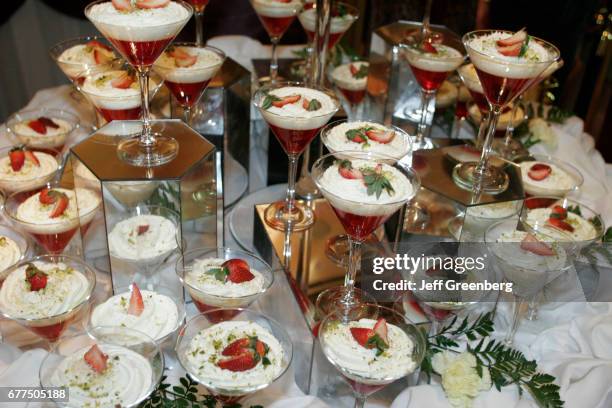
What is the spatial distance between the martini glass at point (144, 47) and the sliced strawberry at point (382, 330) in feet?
2.79

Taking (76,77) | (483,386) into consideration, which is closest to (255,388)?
(483,386)

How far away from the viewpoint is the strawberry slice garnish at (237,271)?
77.9 inches

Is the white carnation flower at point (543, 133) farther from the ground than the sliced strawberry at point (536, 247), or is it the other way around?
the sliced strawberry at point (536, 247)

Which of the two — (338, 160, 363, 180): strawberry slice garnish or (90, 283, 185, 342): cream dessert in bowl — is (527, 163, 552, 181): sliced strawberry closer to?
(338, 160, 363, 180): strawberry slice garnish

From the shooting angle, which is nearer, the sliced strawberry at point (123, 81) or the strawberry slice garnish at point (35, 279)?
the strawberry slice garnish at point (35, 279)

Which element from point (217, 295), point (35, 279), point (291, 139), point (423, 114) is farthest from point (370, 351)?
point (423, 114)

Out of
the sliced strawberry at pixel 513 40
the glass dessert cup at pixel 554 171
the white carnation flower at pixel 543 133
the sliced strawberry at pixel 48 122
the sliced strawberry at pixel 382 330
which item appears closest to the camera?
the sliced strawberry at pixel 382 330

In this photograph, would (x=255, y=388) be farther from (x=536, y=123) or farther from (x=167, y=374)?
(x=536, y=123)

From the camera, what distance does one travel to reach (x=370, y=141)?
7.40 feet

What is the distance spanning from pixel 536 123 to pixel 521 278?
4.88 feet

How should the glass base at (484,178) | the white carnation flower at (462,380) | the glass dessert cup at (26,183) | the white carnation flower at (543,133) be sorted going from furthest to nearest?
the white carnation flower at (543,133) → the glass dessert cup at (26,183) → the glass base at (484,178) → the white carnation flower at (462,380)

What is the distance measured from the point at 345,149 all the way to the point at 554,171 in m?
1.16

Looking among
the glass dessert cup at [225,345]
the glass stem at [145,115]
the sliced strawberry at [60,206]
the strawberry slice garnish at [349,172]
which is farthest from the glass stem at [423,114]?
the sliced strawberry at [60,206]

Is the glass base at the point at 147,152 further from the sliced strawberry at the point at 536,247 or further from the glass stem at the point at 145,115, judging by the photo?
the sliced strawberry at the point at 536,247
